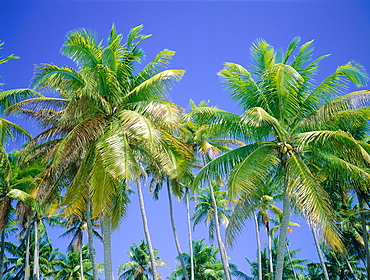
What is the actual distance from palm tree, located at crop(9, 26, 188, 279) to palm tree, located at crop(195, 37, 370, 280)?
7.06ft

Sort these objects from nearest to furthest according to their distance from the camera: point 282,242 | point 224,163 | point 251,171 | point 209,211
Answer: point 251,171, point 282,242, point 224,163, point 209,211

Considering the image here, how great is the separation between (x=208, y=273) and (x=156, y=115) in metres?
25.8

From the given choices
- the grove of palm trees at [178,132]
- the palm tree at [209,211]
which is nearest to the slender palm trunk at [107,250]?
the grove of palm trees at [178,132]

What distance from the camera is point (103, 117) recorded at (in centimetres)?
1319

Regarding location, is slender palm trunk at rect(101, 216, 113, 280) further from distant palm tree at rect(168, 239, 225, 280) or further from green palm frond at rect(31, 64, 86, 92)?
distant palm tree at rect(168, 239, 225, 280)

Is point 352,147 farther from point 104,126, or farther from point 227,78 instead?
point 104,126

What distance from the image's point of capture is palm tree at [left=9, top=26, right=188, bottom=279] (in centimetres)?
1189

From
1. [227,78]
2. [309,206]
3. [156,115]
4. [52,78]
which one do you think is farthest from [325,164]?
[52,78]

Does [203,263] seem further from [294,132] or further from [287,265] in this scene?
[294,132]

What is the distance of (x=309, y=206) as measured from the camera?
11133mm

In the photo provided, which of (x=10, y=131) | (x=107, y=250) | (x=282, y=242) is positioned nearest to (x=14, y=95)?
(x=10, y=131)

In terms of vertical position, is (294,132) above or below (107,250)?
above

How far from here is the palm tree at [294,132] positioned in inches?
Answer: 453

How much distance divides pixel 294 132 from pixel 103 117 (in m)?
6.18
